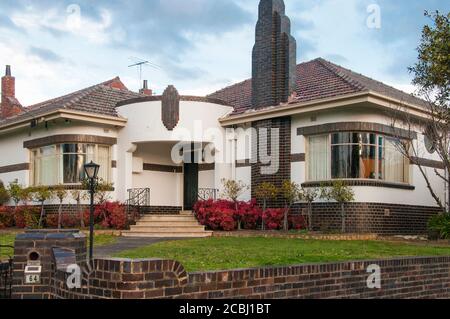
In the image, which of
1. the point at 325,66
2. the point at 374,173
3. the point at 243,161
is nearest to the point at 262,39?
the point at 325,66

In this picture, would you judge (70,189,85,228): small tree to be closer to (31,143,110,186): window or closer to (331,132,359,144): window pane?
(31,143,110,186): window

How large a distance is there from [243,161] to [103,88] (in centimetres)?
711

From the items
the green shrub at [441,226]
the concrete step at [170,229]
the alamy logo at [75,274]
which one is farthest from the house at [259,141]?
→ the alamy logo at [75,274]

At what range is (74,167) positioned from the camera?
2220cm

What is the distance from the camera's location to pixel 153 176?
24.2m

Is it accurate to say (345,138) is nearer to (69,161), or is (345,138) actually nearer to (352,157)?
(352,157)

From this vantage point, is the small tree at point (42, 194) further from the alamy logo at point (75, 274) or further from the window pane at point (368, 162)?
the alamy logo at point (75, 274)

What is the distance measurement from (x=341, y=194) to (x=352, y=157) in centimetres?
141

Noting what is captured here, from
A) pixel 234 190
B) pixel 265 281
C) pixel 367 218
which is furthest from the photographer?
pixel 234 190

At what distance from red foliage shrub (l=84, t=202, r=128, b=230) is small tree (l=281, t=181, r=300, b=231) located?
5.44 m

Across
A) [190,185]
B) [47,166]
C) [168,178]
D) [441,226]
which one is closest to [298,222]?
[441,226]

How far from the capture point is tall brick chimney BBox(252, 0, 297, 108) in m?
21.3

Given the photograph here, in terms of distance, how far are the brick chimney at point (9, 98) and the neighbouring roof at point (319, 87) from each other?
11.5 m
